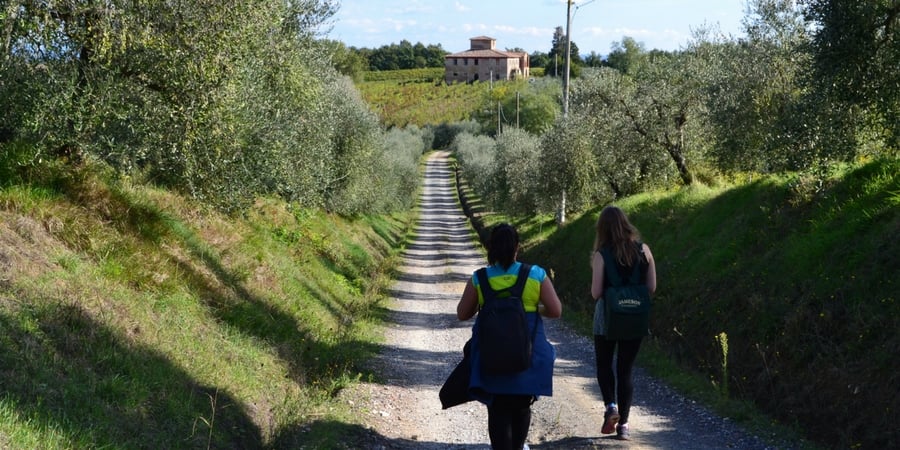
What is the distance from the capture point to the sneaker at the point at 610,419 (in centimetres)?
745

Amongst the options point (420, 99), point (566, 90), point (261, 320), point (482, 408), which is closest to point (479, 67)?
point (420, 99)

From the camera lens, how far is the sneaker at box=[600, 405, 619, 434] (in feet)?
24.4

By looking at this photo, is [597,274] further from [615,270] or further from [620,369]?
[620,369]

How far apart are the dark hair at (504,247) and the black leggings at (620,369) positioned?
2246 millimetres

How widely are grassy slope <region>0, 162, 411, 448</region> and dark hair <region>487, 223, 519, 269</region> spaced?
115 inches

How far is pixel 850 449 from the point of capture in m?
7.39

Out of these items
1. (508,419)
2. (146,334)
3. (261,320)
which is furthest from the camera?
(261,320)

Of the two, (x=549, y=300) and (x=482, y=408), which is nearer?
(x=549, y=300)

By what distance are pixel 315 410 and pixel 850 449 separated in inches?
220

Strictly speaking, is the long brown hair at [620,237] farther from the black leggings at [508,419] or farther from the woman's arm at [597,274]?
the black leggings at [508,419]

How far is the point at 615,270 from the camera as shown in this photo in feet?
23.0

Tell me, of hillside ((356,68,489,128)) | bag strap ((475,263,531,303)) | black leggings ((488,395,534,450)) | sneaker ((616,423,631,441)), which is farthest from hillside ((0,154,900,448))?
hillside ((356,68,489,128))

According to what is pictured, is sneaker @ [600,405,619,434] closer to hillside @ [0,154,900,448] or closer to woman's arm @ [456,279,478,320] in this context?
hillside @ [0,154,900,448]

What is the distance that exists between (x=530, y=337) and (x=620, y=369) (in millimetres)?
2259
